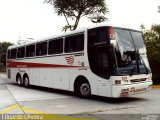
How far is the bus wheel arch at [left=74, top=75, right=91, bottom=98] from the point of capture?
13.0m

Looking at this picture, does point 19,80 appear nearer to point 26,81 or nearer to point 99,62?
point 26,81

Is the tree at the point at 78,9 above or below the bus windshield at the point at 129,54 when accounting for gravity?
above

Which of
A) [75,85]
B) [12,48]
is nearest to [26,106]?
[75,85]

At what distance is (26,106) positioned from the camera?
37.3 feet

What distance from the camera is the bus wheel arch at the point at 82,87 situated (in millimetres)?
12974

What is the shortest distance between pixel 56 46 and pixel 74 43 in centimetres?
189

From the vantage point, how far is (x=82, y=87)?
1331cm

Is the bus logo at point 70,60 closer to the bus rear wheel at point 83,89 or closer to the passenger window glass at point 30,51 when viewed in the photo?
the bus rear wheel at point 83,89

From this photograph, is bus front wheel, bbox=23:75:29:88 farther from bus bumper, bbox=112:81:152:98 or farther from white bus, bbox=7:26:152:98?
bus bumper, bbox=112:81:152:98

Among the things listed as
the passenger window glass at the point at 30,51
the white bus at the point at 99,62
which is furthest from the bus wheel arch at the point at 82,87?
the passenger window glass at the point at 30,51

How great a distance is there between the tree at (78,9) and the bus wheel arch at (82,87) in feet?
50.6

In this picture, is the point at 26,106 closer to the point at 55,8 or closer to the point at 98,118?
the point at 98,118

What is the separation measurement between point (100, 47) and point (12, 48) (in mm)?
12836

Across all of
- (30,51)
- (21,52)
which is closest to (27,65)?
(30,51)
